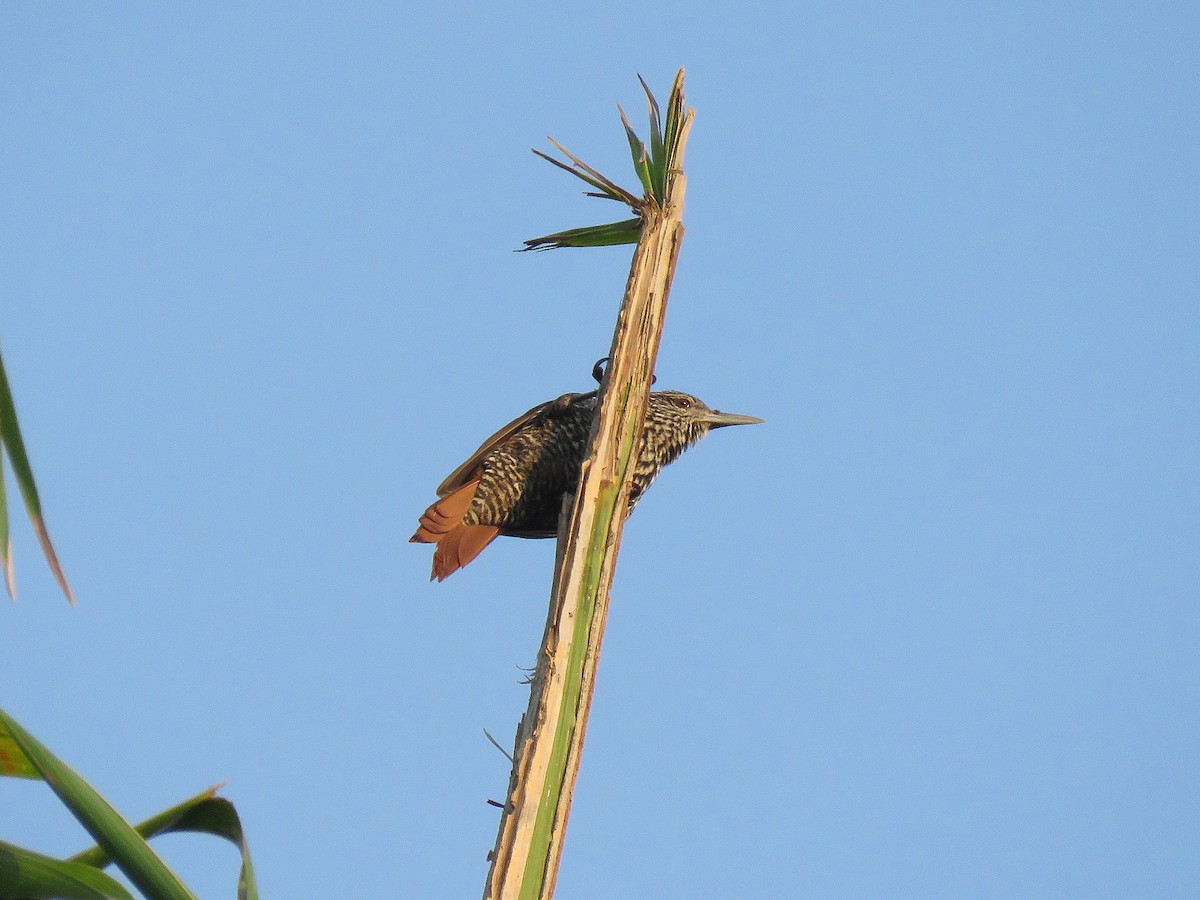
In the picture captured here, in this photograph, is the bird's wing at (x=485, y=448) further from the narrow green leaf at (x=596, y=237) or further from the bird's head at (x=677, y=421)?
the narrow green leaf at (x=596, y=237)

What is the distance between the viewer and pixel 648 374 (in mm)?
3777

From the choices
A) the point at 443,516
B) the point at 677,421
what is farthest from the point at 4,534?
the point at 677,421

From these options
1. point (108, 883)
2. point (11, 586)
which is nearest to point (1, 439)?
point (11, 586)

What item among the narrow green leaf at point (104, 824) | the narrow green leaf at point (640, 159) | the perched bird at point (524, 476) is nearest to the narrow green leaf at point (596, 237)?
the narrow green leaf at point (640, 159)

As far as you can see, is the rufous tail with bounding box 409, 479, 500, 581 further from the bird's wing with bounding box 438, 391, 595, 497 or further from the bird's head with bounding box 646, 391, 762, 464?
the bird's head with bounding box 646, 391, 762, 464

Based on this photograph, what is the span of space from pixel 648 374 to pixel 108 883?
212 centimetres

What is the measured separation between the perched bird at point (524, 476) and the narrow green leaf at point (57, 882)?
341 centimetres

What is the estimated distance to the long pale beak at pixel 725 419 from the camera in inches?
257

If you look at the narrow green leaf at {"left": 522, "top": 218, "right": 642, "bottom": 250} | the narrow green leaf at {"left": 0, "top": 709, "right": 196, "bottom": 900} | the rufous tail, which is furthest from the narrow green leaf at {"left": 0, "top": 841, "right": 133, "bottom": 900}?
the rufous tail

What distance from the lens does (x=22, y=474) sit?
1990 mm

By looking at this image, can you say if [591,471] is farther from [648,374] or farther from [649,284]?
[649,284]

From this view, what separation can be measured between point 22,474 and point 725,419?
4827 millimetres

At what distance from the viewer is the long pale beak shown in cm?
652

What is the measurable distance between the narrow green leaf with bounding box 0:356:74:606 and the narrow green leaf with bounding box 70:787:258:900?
0.56 m
